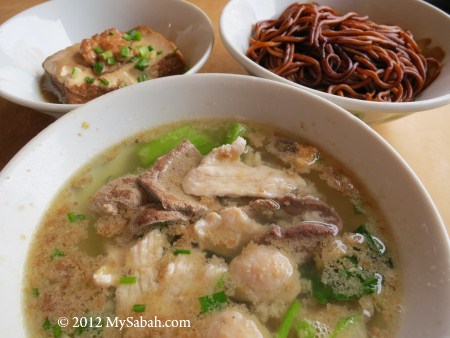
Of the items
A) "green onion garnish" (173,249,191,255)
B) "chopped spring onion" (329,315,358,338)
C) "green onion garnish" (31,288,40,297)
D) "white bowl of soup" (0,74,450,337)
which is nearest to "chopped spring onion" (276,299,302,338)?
"white bowl of soup" (0,74,450,337)

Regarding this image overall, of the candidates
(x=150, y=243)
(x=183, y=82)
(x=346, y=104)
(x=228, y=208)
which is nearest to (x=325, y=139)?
(x=346, y=104)

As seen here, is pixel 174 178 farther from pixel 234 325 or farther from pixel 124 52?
pixel 124 52

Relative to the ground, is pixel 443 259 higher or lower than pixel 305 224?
higher

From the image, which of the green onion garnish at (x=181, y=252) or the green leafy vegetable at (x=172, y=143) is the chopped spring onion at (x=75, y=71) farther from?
the green onion garnish at (x=181, y=252)

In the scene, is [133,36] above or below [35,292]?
above

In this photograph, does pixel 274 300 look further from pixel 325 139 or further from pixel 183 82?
pixel 183 82

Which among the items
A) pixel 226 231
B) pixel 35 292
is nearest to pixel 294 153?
pixel 226 231
